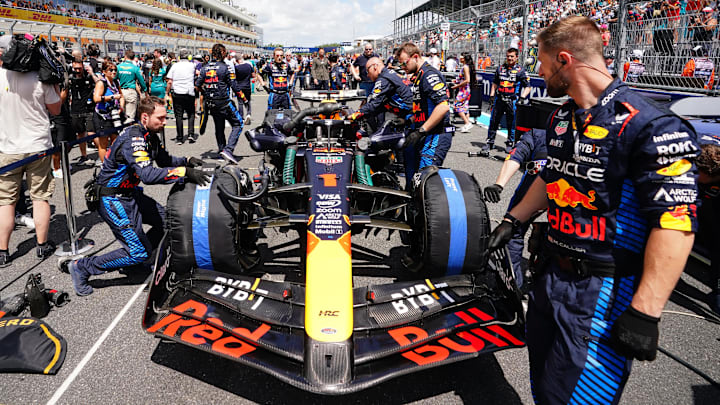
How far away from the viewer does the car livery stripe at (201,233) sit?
3.14 meters

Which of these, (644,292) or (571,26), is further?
(571,26)

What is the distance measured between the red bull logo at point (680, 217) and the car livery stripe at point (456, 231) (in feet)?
5.77

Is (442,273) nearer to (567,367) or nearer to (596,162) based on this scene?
(567,367)

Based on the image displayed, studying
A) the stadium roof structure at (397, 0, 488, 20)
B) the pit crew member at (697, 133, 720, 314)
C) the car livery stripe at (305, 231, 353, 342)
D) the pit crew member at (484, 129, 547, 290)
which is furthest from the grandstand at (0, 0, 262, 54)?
the stadium roof structure at (397, 0, 488, 20)

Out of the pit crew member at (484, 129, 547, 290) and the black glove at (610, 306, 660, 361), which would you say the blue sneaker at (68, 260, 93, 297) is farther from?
the black glove at (610, 306, 660, 361)

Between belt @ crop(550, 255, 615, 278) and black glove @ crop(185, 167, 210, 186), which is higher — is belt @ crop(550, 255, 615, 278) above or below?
below

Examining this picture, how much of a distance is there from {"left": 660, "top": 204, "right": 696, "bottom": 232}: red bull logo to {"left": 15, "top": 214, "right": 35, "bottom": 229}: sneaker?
5930 mm

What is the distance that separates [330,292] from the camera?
2635mm

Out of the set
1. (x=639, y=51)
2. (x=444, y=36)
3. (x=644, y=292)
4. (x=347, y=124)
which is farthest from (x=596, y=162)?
(x=444, y=36)

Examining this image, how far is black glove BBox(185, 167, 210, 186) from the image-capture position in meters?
3.29

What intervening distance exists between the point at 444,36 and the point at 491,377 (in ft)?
51.9

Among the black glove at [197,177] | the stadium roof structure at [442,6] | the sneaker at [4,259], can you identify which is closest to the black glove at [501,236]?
the black glove at [197,177]

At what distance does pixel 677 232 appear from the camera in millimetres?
1456

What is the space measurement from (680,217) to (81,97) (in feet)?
28.2
